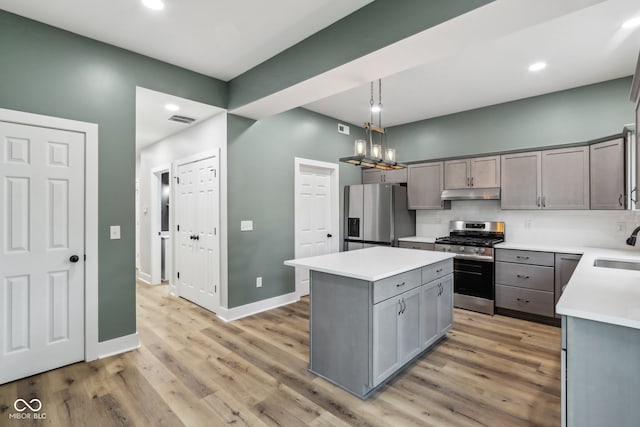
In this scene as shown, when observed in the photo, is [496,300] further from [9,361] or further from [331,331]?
[9,361]

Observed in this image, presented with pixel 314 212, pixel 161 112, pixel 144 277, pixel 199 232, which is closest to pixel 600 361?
pixel 314 212

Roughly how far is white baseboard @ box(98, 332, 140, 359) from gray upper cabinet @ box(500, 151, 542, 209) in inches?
185

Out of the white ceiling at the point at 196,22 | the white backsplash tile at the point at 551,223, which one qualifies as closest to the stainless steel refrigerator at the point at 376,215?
the white backsplash tile at the point at 551,223

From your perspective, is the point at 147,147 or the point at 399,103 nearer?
the point at 399,103

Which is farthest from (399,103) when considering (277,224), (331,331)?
(331,331)

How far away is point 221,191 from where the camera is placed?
12.7ft

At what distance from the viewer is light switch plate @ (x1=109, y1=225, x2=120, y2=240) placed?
9.61 feet

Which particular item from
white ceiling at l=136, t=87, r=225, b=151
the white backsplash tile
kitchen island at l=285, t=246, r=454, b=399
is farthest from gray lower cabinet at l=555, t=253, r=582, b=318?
white ceiling at l=136, t=87, r=225, b=151

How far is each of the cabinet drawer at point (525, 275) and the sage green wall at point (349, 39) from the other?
10.3ft

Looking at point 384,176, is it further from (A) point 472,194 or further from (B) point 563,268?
(B) point 563,268

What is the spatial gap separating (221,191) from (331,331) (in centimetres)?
233

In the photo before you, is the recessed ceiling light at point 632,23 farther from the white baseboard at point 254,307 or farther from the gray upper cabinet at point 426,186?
the white baseboard at point 254,307

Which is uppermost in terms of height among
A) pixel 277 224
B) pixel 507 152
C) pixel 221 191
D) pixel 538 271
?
pixel 507 152

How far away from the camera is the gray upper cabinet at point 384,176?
525cm
